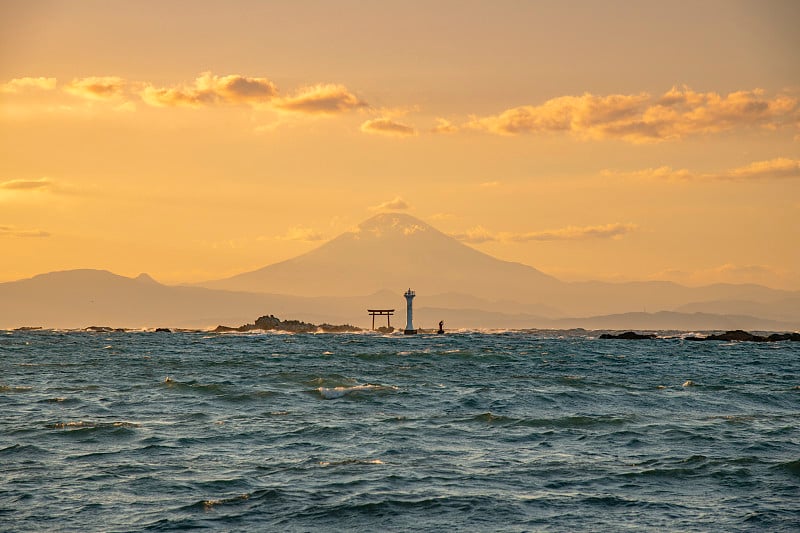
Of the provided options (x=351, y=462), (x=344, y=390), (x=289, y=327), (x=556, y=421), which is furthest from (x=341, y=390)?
(x=289, y=327)

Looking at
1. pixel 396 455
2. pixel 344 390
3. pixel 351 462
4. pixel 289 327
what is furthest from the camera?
pixel 289 327

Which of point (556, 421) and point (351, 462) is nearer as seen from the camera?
point (351, 462)

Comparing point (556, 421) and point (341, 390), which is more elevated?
point (341, 390)

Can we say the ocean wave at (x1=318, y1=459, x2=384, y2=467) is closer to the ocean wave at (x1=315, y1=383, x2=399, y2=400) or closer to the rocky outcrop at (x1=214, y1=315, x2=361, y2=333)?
the ocean wave at (x1=315, y1=383, x2=399, y2=400)

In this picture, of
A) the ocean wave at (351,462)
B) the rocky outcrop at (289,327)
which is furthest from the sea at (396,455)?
the rocky outcrop at (289,327)

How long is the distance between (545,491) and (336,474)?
5281mm

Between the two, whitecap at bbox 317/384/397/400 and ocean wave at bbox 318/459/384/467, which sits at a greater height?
whitecap at bbox 317/384/397/400

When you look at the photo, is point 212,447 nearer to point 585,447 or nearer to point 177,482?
point 177,482

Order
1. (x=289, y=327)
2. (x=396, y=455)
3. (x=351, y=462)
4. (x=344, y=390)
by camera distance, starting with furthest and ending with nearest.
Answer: (x=289, y=327) → (x=344, y=390) → (x=396, y=455) → (x=351, y=462)

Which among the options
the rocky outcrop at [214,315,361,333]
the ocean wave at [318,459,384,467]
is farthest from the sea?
the rocky outcrop at [214,315,361,333]

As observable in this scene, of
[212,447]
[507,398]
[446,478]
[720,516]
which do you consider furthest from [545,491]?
[507,398]

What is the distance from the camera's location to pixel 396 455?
2389cm

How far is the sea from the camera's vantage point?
1780 centimetres

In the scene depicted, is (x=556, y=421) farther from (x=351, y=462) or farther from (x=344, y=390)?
(x=344, y=390)
